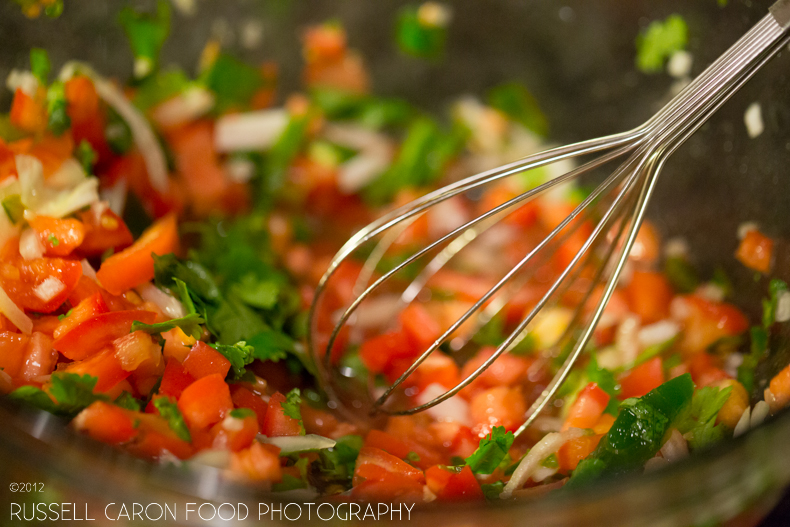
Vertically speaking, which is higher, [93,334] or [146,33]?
A: [146,33]

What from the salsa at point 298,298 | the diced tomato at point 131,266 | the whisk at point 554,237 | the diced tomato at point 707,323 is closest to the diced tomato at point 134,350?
the salsa at point 298,298

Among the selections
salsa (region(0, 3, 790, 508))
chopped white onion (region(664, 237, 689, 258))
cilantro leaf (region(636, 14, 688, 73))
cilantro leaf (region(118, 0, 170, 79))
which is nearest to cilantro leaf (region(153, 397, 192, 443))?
salsa (region(0, 3, 790, 508))

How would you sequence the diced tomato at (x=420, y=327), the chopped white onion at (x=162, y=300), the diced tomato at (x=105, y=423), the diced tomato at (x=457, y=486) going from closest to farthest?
the diced tomato at (x=105, y=423), the diced tomato at (x=457, y=486), the chopped white onion at (x=162, y=300), the diced tomato at (x=420, y=327)

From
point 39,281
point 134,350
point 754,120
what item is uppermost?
point 754,120

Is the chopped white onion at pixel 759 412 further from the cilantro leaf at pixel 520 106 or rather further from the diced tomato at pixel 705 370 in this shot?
the cilantro leaf at pixel 520 106

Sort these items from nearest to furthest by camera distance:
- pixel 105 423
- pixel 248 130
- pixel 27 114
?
pixel 105 423
pixel 27 114
pixel 248 130

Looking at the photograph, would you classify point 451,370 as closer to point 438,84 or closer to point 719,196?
point 719,196

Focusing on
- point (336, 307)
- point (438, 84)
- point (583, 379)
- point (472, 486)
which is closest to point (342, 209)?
point (336, 307)

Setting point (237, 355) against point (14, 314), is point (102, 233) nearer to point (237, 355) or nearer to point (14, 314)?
point (14, 314)

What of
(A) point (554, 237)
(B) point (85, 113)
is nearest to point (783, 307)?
(A) point (554, 237)
